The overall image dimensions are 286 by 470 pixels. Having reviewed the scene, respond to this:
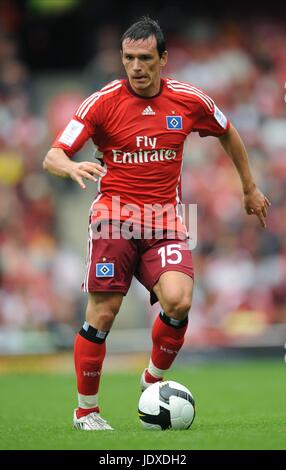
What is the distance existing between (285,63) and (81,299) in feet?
18.5

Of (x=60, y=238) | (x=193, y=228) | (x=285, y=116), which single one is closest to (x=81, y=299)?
(x=60, y=238)

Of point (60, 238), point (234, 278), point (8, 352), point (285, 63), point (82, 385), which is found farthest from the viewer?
point (285, 63)

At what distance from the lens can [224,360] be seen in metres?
13.8

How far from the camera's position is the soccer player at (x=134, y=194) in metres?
6.71

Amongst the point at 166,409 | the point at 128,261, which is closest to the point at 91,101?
the point at 128,261

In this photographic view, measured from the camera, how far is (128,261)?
684 cm

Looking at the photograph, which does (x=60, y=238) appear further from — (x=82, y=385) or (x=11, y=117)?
(x=82, y=385)

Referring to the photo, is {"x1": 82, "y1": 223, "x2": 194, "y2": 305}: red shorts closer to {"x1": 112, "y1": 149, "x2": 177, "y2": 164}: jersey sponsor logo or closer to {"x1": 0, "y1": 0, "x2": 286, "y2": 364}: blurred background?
{"x1": 112, "y1": 149, "x2": 177, "y2": 164}: jersey sponsor logo

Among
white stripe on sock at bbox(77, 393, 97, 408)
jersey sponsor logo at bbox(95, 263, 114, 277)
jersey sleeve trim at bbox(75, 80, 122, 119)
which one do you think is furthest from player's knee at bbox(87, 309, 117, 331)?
jersey sleeve trim at bbox(75, 80, 122, 119)

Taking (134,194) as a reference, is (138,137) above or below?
above

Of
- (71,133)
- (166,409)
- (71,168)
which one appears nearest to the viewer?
(71,168)

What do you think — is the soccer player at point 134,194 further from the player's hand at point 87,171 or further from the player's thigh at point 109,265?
the player's hand at point 87,171

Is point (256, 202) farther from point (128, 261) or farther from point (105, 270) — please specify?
point (105, 270)

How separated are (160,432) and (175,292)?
0.85m
